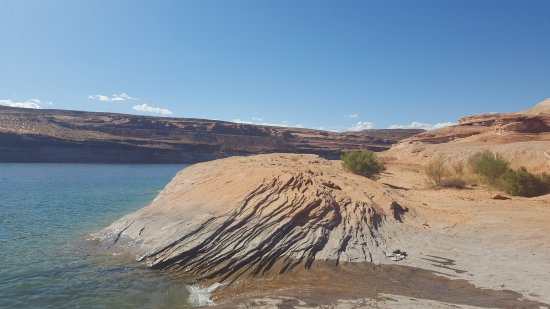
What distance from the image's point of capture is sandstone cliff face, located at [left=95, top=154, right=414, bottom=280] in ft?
33.0

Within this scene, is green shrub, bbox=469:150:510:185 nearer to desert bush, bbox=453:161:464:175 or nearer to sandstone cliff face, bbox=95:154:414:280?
desert bush, bbox=453:161:464:175

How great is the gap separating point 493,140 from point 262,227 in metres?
27.0

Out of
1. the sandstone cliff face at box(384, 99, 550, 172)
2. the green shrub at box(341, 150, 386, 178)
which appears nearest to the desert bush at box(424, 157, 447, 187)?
the green shrub at box(341, 150, 386, 178)

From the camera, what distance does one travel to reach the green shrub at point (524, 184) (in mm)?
17594

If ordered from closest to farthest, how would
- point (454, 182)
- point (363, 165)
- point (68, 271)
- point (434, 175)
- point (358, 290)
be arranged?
point (358, 290) → point (68, 271) → point (454, 182) → point (434, 175) → point (363, 165)

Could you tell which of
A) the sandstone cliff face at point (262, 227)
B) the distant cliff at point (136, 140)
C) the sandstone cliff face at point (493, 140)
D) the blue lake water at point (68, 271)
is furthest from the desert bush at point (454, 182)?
the distant cliff at point (136, 140)

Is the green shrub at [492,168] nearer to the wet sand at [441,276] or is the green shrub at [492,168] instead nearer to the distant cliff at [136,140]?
the wet sand at [441,276]

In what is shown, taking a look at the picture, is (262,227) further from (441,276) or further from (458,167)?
(458,167)

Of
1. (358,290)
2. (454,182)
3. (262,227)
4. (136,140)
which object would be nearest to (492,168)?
(454,182)

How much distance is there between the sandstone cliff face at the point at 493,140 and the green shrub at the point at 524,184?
3.58 meters

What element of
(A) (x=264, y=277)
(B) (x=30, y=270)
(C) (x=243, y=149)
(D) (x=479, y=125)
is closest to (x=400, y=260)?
A: (A) (x=264, y=277)

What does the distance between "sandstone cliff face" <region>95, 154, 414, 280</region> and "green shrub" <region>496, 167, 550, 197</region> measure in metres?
6.62

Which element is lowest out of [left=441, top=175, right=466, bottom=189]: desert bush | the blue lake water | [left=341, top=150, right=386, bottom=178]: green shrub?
the blue lake water

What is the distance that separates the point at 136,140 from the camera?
261 feet
